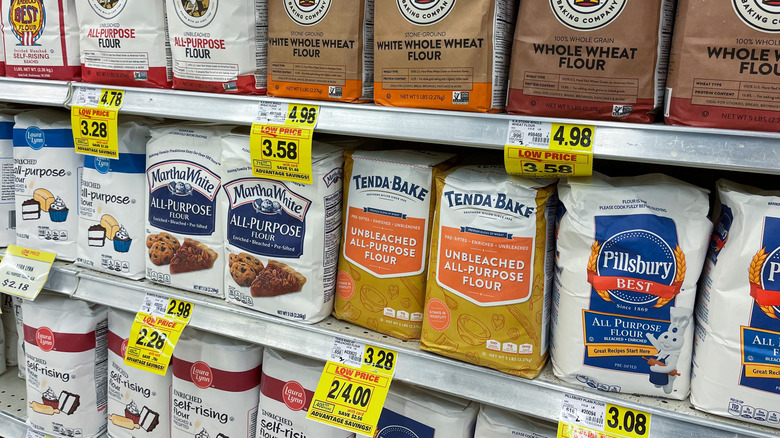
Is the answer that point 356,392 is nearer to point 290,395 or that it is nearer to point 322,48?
point 290,395

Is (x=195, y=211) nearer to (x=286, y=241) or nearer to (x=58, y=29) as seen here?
(x=286, y=241)

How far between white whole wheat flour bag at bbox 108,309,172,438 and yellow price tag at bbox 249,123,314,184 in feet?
2.07

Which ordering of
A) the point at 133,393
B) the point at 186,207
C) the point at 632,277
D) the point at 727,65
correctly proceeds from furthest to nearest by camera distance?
1. the point at 133,393
2. the point at 186,207
3. the point at 632,277
4. the point at 727,65

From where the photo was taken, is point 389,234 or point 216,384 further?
point 216,384

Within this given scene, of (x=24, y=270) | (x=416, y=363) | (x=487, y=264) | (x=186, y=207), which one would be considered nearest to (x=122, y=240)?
(x=186, y=207)

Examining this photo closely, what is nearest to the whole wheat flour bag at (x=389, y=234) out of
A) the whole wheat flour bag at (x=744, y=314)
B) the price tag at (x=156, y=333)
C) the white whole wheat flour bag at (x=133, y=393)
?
the price tag at (x=156, y=333)

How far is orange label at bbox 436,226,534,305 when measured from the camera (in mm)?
1009

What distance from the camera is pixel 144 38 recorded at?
4.06 feet

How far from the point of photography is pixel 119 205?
4.50 feet

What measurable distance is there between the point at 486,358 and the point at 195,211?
2.43ft

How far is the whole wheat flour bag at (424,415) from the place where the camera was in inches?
44.7

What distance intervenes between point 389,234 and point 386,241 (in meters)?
0.02

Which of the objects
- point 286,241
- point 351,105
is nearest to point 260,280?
point 286,241

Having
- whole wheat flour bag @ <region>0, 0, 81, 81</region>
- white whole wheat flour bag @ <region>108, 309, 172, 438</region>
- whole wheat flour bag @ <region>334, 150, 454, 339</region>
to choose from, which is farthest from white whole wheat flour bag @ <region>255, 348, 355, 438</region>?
whole wheat flour bag @ <region>0, 0, 81, 81</region>
